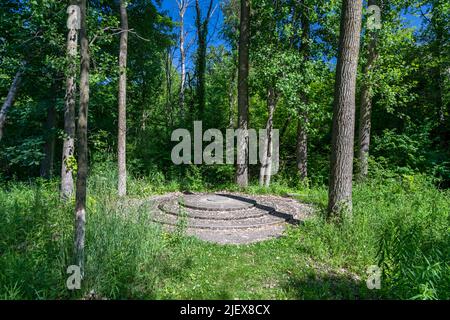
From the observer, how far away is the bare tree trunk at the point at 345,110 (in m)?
5.47

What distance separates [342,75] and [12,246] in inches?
241

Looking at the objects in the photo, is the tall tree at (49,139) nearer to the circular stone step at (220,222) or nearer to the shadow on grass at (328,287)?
the circular stone step at (220,222)

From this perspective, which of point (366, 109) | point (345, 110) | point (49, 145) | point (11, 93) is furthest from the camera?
point (366, 109)

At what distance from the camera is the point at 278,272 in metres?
4.05

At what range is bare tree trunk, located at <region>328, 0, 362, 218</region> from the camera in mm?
5473

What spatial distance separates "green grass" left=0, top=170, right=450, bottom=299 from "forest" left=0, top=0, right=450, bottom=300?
1.1 inches

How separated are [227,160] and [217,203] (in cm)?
468

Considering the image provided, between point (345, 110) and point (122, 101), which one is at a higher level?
point (122, 101)

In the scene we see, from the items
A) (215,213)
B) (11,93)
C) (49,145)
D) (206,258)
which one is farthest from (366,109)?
(11,93)

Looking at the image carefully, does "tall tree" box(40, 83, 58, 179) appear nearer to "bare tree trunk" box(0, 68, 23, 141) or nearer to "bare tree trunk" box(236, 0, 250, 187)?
"bare tree trunk" box(0, 68, 23, 141)

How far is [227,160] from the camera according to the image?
12.0 metres

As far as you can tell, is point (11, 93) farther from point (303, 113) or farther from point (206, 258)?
point (303, 113)
